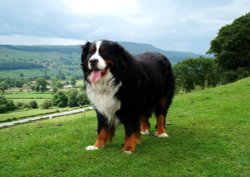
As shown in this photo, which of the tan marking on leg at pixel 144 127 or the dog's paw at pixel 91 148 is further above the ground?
the tan marking on leg at pixel 144 127

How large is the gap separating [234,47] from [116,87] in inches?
1323

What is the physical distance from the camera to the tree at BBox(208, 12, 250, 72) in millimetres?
38362

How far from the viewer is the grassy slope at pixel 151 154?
22.3 feet

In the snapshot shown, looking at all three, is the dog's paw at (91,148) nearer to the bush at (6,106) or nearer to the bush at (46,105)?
the bush at (46,105)

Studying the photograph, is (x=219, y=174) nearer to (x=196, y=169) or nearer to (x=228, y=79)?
(x=196, y=169)

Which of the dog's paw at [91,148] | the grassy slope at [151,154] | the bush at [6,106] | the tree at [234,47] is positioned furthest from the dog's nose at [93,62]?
the bush at [6,106]

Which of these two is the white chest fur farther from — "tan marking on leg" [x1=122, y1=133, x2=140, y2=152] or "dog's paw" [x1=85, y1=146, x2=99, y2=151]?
"dog's paw" [x1=85, y1=146, x2=99, y2=151]

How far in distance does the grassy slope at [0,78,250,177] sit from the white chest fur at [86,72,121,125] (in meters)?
0.81

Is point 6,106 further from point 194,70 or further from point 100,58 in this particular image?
point 100,58

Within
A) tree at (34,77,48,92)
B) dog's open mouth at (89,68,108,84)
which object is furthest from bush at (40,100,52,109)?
dog's open mouth at (89,68,108,84)

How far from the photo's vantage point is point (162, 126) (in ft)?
30.9

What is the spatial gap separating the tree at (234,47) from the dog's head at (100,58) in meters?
31.7

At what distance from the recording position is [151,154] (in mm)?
7711

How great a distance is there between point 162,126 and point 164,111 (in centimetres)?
38
